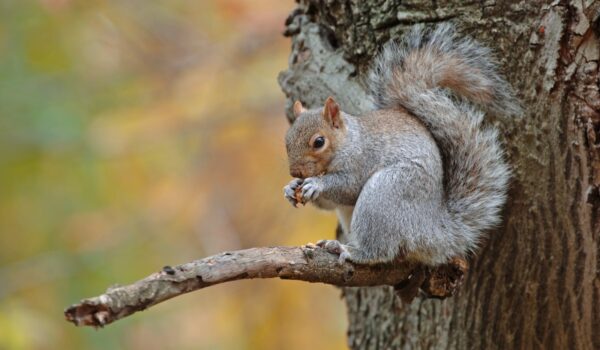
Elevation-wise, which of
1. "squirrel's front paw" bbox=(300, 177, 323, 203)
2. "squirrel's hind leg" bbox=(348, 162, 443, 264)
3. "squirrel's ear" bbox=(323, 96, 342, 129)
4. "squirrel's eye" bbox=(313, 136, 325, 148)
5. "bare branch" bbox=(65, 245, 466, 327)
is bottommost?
"bare branch" bbox=(65, 245, 466, 327)

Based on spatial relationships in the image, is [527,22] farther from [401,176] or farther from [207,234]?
[207,234]

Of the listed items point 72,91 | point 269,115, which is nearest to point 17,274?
point 72,91

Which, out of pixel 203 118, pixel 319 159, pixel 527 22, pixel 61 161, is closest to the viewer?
pixel 527 22

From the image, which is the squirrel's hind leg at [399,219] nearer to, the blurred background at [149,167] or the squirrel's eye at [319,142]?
the squirrel's eye at [319,142]

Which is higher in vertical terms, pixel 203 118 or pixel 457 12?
pixel 203 118

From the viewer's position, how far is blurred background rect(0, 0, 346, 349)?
3611mm

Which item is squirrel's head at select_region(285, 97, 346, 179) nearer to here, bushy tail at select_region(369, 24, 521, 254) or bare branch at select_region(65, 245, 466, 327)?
bushy tail at select_region(369, 24, 521, 254)

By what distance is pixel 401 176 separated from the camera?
82.7 inches

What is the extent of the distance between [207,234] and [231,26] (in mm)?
1020

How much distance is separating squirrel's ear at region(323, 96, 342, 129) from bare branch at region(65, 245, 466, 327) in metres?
0.44

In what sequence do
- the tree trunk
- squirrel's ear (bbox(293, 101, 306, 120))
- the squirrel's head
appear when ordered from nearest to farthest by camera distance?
the tree trunk
the squirrel's head
squirrel's ear (bbox(293, 101, 306, 120))

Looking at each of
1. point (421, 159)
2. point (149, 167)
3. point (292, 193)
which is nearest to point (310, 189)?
point (292, 193)

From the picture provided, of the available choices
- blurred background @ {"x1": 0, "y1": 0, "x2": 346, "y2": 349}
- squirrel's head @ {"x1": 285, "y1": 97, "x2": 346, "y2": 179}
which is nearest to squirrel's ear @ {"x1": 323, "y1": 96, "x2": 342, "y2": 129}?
squirrel's head @ {"x1": 285, "y1": 97, "x2": 346, "y2": 179}

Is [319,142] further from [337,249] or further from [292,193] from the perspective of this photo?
[337,249]
